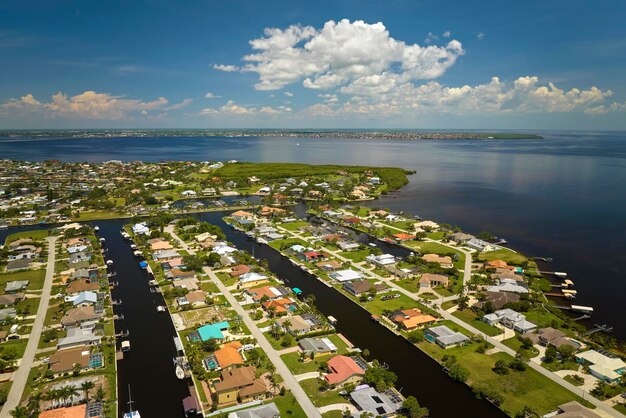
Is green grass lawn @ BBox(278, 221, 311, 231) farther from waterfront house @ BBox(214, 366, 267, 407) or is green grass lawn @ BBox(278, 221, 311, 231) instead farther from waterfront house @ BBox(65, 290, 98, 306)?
waterfront house @ BBox(214, 366, 267, 407)

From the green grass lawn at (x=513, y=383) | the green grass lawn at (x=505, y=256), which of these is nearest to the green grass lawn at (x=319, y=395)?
the green grass lawn at (x=513, y=383)

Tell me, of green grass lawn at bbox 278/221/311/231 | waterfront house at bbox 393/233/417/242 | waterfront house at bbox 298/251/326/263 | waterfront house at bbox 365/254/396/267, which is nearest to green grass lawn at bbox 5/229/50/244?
green grass lawn at bbox 278/221/311/231

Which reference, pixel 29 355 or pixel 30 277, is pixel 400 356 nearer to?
pixel 29 355

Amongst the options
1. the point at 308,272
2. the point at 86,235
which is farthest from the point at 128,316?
the point at 86,235

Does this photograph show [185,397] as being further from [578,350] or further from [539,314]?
[539,314]

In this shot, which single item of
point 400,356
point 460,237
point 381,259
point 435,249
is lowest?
point 400,356

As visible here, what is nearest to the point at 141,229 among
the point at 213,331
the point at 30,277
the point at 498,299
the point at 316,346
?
the point at 30,277
